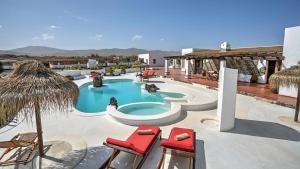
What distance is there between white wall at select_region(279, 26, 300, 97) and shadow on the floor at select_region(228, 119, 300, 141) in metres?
6.21

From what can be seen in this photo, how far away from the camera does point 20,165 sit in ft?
13.3

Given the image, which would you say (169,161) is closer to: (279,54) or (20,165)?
(20,165)

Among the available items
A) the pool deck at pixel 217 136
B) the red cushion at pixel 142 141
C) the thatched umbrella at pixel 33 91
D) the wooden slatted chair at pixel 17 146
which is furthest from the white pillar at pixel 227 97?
the wooden slatted chair at pixel 17 146

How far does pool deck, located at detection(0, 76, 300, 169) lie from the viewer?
4441 mm

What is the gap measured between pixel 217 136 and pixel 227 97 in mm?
1532

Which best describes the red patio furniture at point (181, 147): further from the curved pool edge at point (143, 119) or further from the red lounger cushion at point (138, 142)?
the curved pool edge at point (143, 119)

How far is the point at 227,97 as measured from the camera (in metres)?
6.38

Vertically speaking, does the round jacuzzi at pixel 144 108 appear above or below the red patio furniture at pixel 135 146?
below

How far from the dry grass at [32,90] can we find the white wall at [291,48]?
44.6 feet

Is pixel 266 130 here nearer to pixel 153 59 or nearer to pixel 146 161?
pixel 146 161

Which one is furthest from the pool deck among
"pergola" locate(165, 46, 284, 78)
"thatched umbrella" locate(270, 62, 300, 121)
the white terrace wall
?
the white terrace wall

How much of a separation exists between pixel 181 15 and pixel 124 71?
12.7m

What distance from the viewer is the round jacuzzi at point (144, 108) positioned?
9.58 metres

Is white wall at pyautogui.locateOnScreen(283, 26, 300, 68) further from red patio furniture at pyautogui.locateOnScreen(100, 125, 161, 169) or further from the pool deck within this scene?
red patio furniture at pyautogui.locateOnScreen(100, 125, 161, 169)
